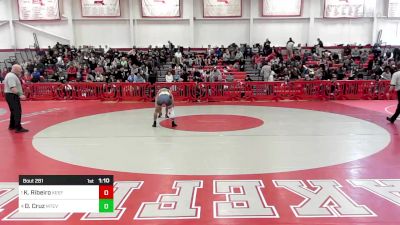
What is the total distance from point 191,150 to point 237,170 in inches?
61.4

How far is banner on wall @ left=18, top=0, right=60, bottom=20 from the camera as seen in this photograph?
25609 millimetres

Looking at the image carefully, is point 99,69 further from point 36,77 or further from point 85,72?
point 36,77

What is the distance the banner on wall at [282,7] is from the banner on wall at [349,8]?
2.23m

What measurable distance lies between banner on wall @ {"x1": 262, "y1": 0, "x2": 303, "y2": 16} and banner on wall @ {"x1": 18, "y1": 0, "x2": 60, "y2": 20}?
16.2 meters

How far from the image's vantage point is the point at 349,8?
2573 cm

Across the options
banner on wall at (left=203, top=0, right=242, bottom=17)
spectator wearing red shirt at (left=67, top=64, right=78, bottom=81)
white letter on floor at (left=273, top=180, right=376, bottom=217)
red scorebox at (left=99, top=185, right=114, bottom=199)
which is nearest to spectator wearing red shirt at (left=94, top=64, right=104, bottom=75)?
spectator wearing red shirt at (left=67, top=64, right=78, bottom=81)

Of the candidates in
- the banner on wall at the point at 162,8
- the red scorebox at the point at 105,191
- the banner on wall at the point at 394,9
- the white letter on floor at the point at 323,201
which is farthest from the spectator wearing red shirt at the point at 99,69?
the banner on wall at the point at 394,9

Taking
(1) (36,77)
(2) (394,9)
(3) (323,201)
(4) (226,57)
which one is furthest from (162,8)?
(3) (323,201)

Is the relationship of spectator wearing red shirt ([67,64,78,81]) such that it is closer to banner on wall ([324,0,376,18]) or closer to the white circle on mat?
the white circle on mat

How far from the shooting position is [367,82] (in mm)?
15875

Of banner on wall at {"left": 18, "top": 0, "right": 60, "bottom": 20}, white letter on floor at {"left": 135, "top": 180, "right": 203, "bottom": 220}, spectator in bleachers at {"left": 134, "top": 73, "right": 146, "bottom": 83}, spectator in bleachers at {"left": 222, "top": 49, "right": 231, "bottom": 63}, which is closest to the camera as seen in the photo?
white letter on floor at {"left": 135, "top": 180, "right": 203, "bottom": 220}

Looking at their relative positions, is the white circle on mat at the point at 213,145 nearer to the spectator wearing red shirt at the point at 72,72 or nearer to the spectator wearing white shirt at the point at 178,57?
the spectator wearing red shirt at the point at 72,72

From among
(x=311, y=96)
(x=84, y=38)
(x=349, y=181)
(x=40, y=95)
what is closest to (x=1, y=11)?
(x=84, y=38)

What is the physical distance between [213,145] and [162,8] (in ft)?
67.4
